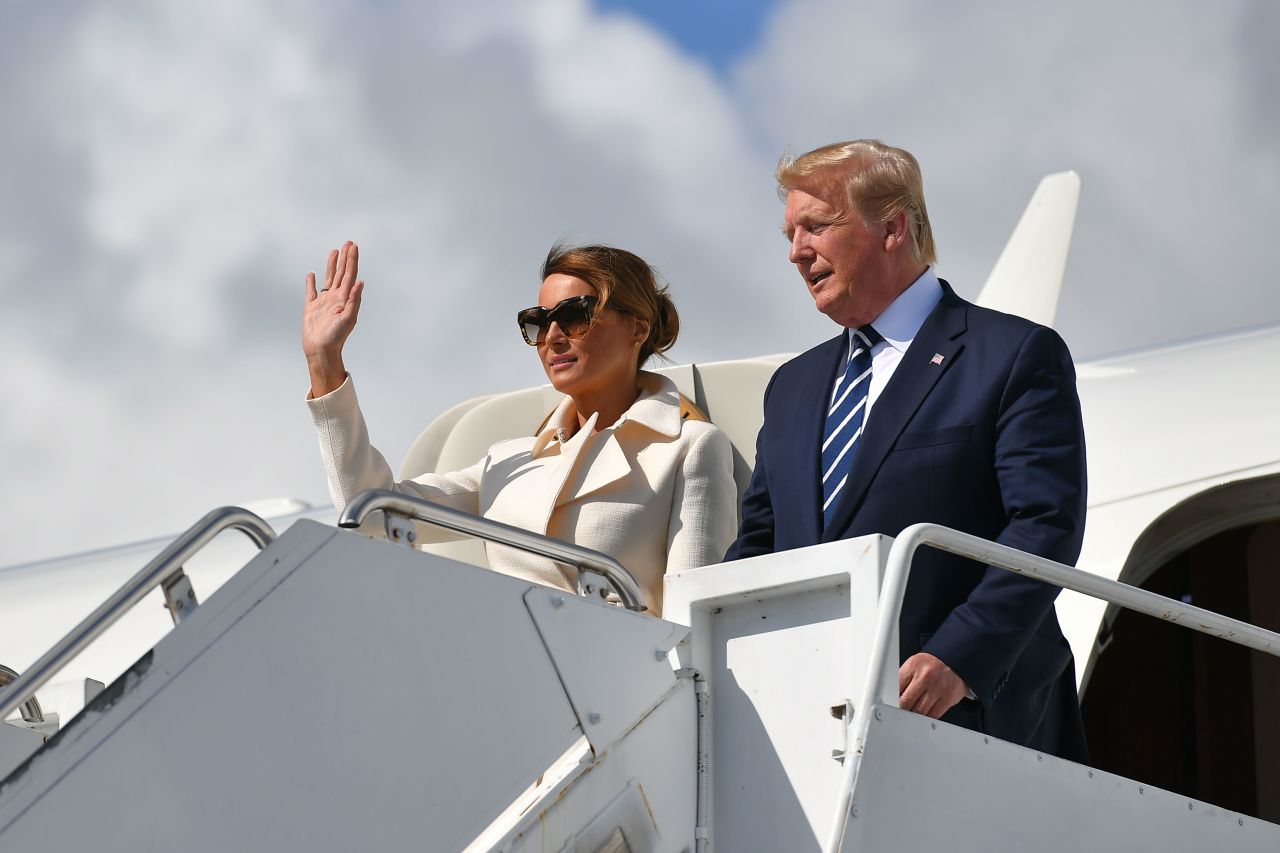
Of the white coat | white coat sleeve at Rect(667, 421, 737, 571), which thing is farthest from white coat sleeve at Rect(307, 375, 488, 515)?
white coat sleeve at Rect(667, 421, 737, 571)

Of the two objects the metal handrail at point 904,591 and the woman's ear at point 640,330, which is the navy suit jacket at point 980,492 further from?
the woman's ear at point 640,330

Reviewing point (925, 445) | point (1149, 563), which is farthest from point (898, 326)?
point (1149, 563)

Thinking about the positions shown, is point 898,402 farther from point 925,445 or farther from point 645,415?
point 645,415

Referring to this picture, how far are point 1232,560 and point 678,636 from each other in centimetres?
542

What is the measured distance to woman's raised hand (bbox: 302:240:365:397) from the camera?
Result: 460cm

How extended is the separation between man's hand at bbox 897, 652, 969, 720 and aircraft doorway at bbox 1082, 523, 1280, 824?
4.44m

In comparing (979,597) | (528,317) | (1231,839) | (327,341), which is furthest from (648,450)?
(1231,839)

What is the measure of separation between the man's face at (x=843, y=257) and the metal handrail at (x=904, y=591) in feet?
3.03

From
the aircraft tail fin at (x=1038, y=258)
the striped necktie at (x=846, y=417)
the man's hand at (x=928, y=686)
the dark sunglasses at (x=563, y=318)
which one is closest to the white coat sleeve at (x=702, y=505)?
the dark sunglasses at (x=563, y=318)

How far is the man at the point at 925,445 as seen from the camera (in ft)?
11.7

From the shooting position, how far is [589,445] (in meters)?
4.76

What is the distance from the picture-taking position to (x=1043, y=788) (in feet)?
11.5

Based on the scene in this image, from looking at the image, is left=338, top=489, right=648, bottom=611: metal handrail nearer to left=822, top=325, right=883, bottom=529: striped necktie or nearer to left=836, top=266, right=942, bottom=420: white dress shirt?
left=822, top=325, right=883, bottom=529: striped necktie

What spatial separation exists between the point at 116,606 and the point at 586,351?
2.21 metres
